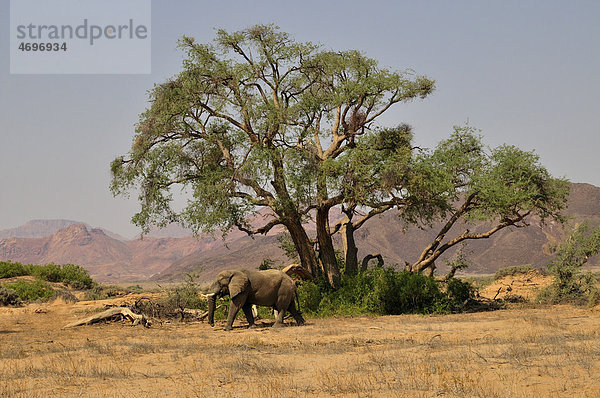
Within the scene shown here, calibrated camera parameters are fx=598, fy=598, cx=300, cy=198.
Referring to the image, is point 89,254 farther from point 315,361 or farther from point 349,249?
point 315,361

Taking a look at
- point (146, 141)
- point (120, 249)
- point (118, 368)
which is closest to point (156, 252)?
point (120, 249)

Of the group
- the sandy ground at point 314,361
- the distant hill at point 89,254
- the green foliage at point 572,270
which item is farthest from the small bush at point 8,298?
the distant hill at point 89,254

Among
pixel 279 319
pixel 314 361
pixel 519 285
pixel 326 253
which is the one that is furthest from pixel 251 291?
pixel 519 285

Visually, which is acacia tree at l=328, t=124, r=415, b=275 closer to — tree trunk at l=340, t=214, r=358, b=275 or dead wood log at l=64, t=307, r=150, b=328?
tree trunk at l=340, t=214, r=358, b=275

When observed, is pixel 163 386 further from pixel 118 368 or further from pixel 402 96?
pixel 402 96

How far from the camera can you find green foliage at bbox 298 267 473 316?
2172cm

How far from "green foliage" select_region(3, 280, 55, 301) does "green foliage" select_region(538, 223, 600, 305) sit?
22.6 meters

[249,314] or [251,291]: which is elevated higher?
[251,291]

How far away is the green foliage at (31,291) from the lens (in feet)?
92.2

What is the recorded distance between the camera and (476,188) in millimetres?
23500

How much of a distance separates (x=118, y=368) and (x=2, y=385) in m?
1.86

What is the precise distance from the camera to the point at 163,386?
350 inches

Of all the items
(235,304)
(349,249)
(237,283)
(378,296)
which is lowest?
(378,296)

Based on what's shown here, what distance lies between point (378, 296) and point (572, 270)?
971 cm
